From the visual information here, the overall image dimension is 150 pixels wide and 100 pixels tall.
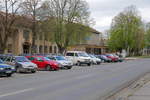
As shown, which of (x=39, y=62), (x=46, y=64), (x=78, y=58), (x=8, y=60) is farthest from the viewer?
(x=78, y=58)

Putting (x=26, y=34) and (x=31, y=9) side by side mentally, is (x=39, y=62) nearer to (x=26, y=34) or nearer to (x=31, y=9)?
(x=31, y=9)

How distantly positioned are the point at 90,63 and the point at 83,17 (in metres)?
19.5

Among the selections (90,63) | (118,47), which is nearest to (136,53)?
(118,47)

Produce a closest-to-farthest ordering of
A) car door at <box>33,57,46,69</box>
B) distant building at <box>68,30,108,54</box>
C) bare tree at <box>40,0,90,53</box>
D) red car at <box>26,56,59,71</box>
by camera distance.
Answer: red car at <box>26,56,59,71</box> → car door at <box>33,57,46,69</box> → bare tree at <box>40,0,90,53</box> → distant building at <box>68,30,108,54</box>

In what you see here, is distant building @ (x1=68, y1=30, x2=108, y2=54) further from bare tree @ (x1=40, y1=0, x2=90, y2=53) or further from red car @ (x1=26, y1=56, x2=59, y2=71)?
red car @ (x1=26, y1=56, x2=59, y2=71)

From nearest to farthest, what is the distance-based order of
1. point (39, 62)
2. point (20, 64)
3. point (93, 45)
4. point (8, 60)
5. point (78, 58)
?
point (20, 64), point (8, 60), point (39, 62), point (78, 58), point (93, 45)

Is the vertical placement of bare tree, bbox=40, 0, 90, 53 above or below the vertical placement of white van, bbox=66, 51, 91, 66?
above

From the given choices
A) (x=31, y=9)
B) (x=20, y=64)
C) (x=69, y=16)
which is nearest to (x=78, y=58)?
(x=31, y=9)

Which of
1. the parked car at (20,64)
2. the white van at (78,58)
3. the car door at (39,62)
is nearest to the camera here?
the parked car at (20,64)

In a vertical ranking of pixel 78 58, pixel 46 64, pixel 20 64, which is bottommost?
pixel 46 64

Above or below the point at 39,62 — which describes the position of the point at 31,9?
above

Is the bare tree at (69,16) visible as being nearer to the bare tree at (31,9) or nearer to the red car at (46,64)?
the bare tree at (31,9)

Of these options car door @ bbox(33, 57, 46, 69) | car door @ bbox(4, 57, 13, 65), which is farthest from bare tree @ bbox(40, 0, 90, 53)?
car door @ bbox(4, 57, 13, 65)

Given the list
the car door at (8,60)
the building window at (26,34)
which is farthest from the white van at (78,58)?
the building window at (26,34)
